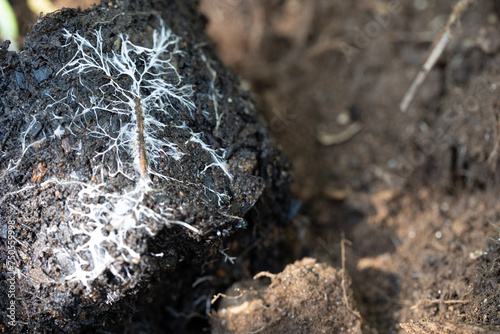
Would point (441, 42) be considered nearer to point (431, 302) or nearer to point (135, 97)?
point (431, 302)

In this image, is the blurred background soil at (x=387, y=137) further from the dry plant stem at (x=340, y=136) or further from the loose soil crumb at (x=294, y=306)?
the loose soil crumb at (x=294, y=306)

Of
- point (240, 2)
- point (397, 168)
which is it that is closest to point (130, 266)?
point (397, 168)

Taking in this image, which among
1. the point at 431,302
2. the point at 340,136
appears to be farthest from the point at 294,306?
the point at 340,136

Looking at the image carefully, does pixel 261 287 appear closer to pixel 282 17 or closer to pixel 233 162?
pixel 233 162

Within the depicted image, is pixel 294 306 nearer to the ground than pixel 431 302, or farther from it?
farther from it

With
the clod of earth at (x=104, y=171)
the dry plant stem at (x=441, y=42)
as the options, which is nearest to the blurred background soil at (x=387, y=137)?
→ the dry plant stem at (x=441, y=42)

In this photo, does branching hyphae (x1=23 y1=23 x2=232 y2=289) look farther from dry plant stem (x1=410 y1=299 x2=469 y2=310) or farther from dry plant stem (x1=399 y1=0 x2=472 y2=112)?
dry plant stem (x1=399 y1=0 x2=472 y2=112)

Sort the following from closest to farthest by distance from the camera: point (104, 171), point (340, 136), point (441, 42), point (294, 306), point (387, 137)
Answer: point (104, 171) → point (294, 306) → point (441, 42) → point (387, 137) → point (340, 136)

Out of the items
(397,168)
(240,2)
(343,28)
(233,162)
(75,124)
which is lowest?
(397,168)
